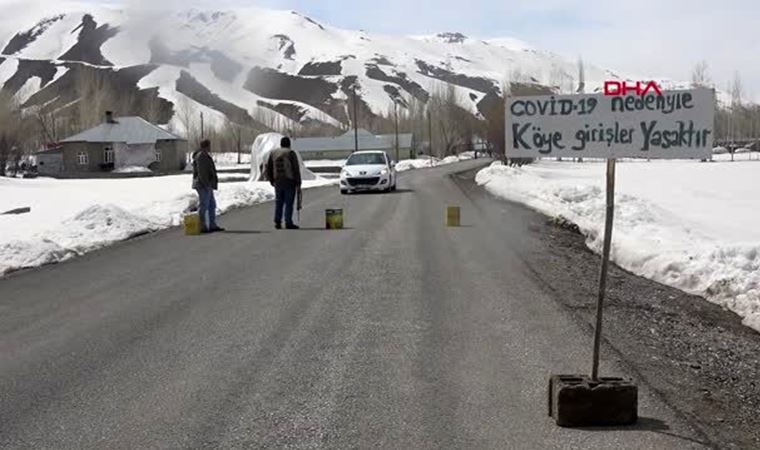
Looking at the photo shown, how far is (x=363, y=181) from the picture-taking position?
30.2 meters

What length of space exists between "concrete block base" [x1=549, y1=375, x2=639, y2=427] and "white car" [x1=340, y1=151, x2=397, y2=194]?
25.0m

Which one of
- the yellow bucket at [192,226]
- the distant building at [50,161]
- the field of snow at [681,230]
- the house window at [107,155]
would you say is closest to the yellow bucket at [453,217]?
the field of snow at [681,230]

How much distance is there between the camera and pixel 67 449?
4887mm

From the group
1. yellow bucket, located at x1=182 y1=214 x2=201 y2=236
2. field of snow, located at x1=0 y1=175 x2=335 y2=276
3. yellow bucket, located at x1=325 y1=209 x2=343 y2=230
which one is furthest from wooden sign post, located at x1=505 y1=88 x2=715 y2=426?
yellow bucket, located at x1=182 y1=214 x2=201 y2=236

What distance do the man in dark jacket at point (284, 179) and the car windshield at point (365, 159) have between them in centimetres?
1389

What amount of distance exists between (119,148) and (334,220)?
83.5 m

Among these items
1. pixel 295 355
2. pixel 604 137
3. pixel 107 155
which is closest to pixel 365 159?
pixel 295 355

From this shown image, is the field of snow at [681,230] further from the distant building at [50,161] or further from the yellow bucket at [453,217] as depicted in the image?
the distant building at [50,161]

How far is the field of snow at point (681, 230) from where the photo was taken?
1005cm

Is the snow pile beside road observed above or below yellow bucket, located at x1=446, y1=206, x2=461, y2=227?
below

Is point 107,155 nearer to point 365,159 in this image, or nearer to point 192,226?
point 365,159

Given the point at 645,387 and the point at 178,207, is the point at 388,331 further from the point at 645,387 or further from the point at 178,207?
the point at 178,207

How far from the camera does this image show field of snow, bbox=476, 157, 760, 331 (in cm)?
1005

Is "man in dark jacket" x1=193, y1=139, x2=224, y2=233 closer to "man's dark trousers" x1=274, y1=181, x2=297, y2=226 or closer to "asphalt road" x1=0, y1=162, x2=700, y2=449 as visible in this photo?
"man's dark trousers" x1=274, y1=181, x2=297, y2=226
